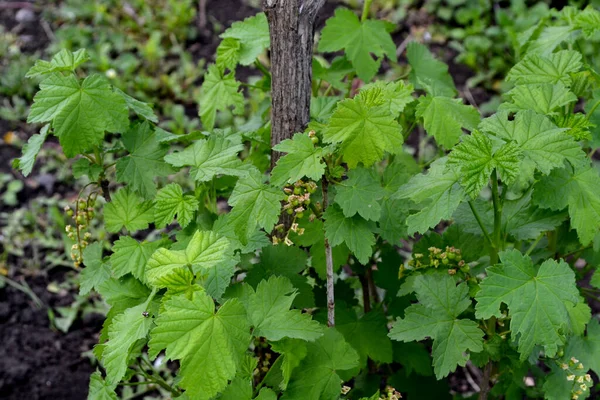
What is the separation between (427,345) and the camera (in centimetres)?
308

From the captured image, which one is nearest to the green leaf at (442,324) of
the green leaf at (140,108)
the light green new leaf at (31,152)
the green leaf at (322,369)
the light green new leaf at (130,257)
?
the green leaf at (322,369)

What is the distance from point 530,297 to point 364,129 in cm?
63

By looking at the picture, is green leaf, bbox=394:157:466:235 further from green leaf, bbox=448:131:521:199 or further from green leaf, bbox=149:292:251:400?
green leaf, bbox=149:292:251:400

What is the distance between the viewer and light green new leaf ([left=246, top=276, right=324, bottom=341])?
1.89 meters

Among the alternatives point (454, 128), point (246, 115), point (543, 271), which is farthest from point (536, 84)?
point (246, 115)

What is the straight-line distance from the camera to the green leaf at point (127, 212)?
7.45 feet

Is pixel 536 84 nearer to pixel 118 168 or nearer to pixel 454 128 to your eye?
pixel 454 128

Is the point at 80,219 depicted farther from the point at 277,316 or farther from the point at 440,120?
the point at 440,120

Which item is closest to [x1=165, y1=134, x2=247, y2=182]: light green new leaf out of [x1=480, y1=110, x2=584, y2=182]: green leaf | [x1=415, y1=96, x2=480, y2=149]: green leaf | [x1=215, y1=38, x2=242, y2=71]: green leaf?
[x1=215, y1=38, x2=242, y2=71]: green leaf

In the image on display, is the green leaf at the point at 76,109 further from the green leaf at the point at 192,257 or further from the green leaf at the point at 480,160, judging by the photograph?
the green leaf at the point at 480,160

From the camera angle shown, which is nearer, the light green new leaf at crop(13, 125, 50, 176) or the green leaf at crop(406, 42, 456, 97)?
the light green new leaf at crop(13, 125, 50, 176)

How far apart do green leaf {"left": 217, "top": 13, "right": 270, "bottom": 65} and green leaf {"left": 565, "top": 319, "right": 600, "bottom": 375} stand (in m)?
1.44

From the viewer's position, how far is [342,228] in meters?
2.06

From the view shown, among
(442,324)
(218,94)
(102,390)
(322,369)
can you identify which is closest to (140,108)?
(218,94)
